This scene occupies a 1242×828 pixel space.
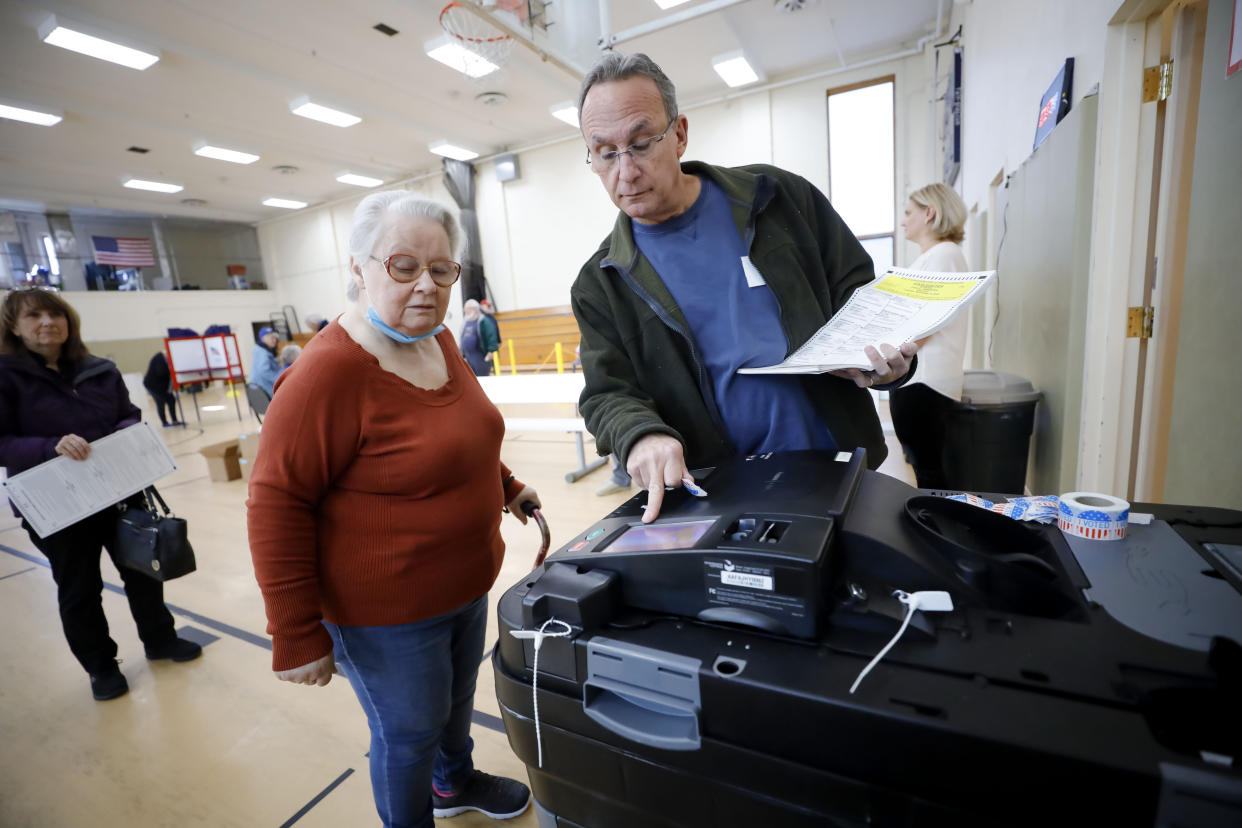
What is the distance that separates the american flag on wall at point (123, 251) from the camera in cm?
1134

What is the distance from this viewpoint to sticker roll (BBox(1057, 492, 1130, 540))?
598 mm

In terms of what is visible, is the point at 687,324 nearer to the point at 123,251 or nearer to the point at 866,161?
the point at 866,161

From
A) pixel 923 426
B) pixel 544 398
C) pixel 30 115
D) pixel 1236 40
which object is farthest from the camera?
pixel 30 115

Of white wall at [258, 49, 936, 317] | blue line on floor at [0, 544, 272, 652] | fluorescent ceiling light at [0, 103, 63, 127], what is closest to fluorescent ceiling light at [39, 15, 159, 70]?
fluorescent ceiling light at [0, 103, 63, 127]

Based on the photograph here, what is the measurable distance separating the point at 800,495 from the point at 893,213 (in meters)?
7.59

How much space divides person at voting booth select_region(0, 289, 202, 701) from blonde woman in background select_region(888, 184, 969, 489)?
282 centimetres

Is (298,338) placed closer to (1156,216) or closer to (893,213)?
(893,213)

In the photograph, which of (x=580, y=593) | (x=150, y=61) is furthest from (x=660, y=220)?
(x=150, y=61)

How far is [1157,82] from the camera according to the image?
1.46m

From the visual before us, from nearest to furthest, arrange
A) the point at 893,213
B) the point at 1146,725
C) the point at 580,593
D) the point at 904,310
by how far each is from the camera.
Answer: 1. the point at 1146,725
2. the point at 580,593
3. the point at 904,310
4. the point at 893,213

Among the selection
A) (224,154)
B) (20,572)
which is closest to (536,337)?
(224,154)

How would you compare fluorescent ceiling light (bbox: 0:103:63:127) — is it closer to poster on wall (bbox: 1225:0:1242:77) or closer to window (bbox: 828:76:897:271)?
window (bbox: 828:76:897:271)

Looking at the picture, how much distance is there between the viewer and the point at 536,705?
1.90 ft

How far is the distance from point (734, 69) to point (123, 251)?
12.6 meters
